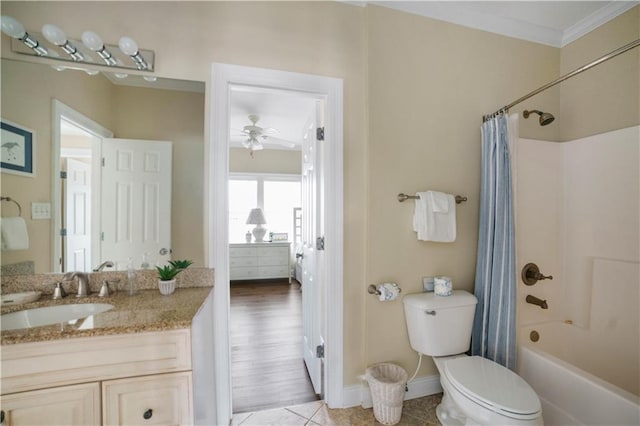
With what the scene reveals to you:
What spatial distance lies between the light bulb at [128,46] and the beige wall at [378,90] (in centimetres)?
13

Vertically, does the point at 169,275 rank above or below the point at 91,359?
above

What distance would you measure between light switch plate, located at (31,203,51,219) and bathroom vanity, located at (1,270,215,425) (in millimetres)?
706

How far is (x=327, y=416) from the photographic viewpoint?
5.00 ft

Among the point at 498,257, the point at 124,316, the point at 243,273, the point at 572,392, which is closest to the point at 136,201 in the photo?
the point at 124,316

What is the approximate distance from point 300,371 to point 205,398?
91 centimetres

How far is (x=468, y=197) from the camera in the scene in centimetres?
177

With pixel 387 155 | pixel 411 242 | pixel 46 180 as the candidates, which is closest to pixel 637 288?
pixel 411 242

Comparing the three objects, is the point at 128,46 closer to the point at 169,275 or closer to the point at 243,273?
the point at 169,275

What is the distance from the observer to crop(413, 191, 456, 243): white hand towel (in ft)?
5.15

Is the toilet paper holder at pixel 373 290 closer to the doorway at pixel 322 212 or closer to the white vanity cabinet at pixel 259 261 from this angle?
the doorway at pixel 322 212

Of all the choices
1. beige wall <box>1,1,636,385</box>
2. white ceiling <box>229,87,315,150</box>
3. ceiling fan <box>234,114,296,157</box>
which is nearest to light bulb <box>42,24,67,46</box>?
beige wall <box>1,1,636,385</box>

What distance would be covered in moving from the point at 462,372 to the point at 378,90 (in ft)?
5.48

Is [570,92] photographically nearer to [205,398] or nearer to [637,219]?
[637,219]

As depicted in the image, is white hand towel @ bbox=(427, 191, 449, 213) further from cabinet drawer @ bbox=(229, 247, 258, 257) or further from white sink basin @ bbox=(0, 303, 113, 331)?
cabinet drawer @ bbox=(229, 247, 258, 257)
